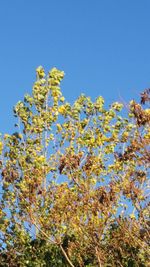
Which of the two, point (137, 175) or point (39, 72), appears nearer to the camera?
point (137, 175)

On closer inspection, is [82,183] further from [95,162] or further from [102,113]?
[102,113]

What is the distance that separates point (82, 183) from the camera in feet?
65.6

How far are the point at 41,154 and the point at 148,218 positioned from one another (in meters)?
6.21

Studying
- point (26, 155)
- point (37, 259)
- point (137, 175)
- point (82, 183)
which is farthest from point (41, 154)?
point (137, 175)

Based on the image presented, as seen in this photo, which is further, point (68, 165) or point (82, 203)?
point (82, 203)

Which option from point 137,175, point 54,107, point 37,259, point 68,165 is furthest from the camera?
point 37,259

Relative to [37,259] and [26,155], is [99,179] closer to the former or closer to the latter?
[26,155]

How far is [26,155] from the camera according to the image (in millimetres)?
22750

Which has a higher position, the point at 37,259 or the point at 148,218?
the point at 37,259

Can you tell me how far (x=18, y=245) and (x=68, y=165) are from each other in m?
8.50

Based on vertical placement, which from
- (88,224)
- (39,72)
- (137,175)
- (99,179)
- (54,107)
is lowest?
(137,175)

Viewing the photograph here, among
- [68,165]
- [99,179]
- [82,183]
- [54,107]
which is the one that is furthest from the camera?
[54,107]

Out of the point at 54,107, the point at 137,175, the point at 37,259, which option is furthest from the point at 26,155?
the point at 137,175

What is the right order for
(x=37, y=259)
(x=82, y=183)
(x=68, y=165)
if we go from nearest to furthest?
1. (x=68, y=165)
2. (x=82, y=183)
3. (x=37, y=259)
